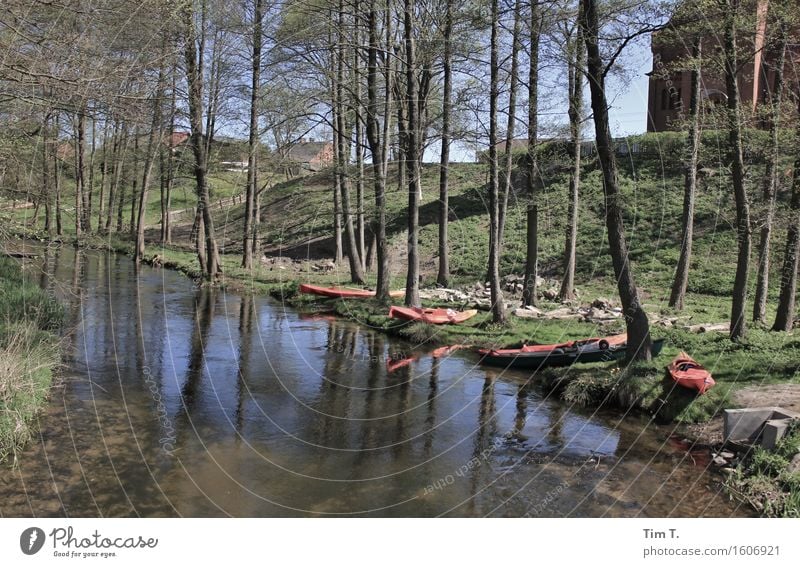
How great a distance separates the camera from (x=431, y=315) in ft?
66.2

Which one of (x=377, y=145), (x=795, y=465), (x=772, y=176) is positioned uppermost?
(x=377, y=145)

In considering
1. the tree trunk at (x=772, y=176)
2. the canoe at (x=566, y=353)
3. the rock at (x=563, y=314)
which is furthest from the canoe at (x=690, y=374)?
the rock at (x=563, y=314)

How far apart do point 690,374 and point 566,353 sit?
292cm

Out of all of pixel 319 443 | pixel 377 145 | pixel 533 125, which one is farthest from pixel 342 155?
pixel 319 443

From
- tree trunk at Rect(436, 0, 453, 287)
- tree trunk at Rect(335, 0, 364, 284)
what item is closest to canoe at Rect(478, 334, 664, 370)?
tree trunk at Rect(436, 0, 453, 287)

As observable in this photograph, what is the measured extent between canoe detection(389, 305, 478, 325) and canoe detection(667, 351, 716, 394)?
25.1 feet

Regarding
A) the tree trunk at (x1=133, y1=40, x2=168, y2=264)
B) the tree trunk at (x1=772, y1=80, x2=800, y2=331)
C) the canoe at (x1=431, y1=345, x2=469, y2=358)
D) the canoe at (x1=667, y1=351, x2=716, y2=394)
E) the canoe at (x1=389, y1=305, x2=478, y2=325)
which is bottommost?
the canoe at (x1=431, y1=345, x2=469, y2=358)

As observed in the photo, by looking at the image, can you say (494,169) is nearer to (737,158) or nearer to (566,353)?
(566,353)

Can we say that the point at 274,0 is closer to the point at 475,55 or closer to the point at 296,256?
the point at 475,55

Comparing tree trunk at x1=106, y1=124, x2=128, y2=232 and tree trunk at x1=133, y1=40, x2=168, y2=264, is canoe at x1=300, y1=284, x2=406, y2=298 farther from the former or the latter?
tree trunk at x1=106, y1=124, x2=128, y2=232

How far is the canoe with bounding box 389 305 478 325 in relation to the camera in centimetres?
1989

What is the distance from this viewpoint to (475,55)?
1978 centimetres
